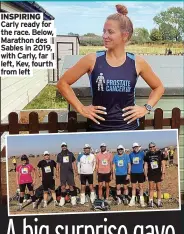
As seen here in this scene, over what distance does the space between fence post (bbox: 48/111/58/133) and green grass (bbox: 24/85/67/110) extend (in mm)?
61

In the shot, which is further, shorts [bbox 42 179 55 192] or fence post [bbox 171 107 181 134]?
fence post [bbox 171 107 181 134]

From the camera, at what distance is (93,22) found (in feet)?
11.0

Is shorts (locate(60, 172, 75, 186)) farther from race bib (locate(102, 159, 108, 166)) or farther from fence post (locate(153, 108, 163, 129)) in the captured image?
fence post (locate(153, 108, 163, 129))

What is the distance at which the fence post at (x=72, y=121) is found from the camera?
11.8 ft

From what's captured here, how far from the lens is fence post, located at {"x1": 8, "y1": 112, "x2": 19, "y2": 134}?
11.7ft

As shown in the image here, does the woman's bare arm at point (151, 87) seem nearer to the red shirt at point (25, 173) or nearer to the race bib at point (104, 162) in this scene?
the race bib at point (104, 162)

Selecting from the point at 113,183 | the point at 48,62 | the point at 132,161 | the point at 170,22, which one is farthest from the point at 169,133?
the point at 48,62

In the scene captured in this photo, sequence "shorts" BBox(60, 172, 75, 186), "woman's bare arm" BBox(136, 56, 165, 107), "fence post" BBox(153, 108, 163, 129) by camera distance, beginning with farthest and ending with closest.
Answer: "fence post" BBox(153, 108, 163, 129) → "shorts" BBox(60, 172, 75, 186) → "woman's bare arm" BBox(136, 56, 165, 107)

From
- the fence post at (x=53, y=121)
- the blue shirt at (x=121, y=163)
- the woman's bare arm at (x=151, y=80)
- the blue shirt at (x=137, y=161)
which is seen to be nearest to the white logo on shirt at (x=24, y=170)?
the fence post at (x=53, y=121)

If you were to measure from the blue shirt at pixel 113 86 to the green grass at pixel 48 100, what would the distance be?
0.85 ft

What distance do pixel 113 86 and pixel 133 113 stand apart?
27cm

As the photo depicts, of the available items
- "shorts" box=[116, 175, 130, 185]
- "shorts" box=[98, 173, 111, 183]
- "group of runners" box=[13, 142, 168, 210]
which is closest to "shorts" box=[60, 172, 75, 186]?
"group of runners" box=[13, 142, 168, 210]

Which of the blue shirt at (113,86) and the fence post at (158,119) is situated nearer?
the blue shirt at (113,86)

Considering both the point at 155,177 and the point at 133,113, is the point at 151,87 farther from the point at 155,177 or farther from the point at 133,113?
the point at 155,177
